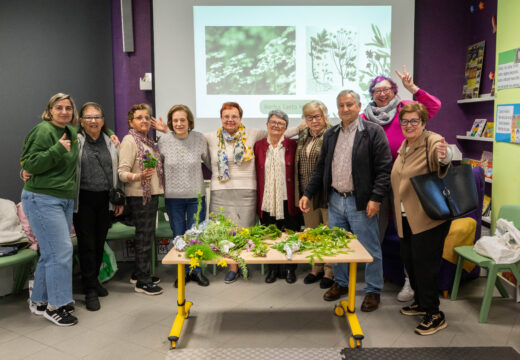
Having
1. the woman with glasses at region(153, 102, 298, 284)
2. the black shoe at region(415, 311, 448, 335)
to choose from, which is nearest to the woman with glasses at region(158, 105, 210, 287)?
the woman with glasses at region(153, 102, 298, 284)

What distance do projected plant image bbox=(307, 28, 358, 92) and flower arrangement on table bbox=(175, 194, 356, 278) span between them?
2.09 m

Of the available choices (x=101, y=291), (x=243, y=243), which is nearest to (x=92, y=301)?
(x=101, y=291)

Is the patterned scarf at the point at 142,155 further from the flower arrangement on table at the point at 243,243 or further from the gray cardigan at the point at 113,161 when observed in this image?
the flower arrangement on table at the point at 243,243

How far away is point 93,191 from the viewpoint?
319 cm

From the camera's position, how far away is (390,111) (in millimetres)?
3258

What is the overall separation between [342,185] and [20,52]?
3.23 metres

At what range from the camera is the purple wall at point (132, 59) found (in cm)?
452

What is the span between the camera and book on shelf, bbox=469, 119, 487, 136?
14.1 ft

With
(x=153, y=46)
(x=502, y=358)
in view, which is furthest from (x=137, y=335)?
(x=153, y=46)

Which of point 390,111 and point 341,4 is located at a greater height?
point 341,4

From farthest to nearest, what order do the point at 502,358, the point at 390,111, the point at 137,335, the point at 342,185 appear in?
the point at 390,111 → the point at 342,185 → the point at 137,335 → the point at 502,358

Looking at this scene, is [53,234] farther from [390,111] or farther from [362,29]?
[362,29]

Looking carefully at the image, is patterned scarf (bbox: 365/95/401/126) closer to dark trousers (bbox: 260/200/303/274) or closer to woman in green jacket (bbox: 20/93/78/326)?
dark trousers (bbox: 260/200/303/274)

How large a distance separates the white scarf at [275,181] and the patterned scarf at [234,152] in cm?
17
